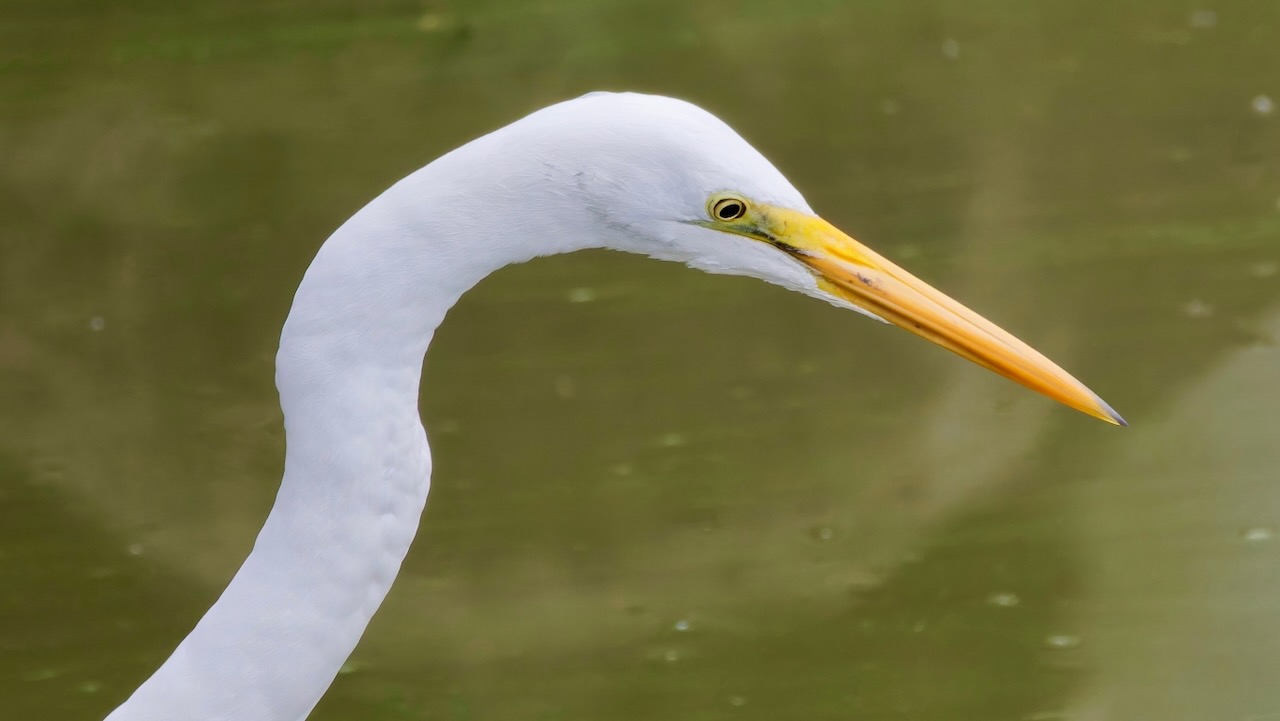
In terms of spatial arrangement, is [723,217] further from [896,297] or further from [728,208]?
[896,297]

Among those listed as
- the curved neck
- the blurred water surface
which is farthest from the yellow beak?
the blurred water surface

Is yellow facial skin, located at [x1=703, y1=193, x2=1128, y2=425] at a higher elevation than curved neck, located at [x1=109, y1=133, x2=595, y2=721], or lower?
higher

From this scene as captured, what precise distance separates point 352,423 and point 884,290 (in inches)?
13.9

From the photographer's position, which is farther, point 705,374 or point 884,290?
point 705,374

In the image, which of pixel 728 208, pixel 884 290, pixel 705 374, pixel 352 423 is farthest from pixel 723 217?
pixel 705 374

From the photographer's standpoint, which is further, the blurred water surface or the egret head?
the blurred water surface

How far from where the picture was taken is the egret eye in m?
0.75

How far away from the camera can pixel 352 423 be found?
2.42 ft

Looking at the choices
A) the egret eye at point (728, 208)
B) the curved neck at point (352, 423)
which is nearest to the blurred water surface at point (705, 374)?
the curved neck at point (352, 423)

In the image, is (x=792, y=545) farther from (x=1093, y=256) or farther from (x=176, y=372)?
(x=176, y=372)

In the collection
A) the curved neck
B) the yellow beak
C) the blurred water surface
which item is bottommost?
the curved neck

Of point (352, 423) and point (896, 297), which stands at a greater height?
point (896, 297)

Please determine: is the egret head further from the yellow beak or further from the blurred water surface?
the blurred water surface

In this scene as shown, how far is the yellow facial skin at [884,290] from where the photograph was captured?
77 cm
